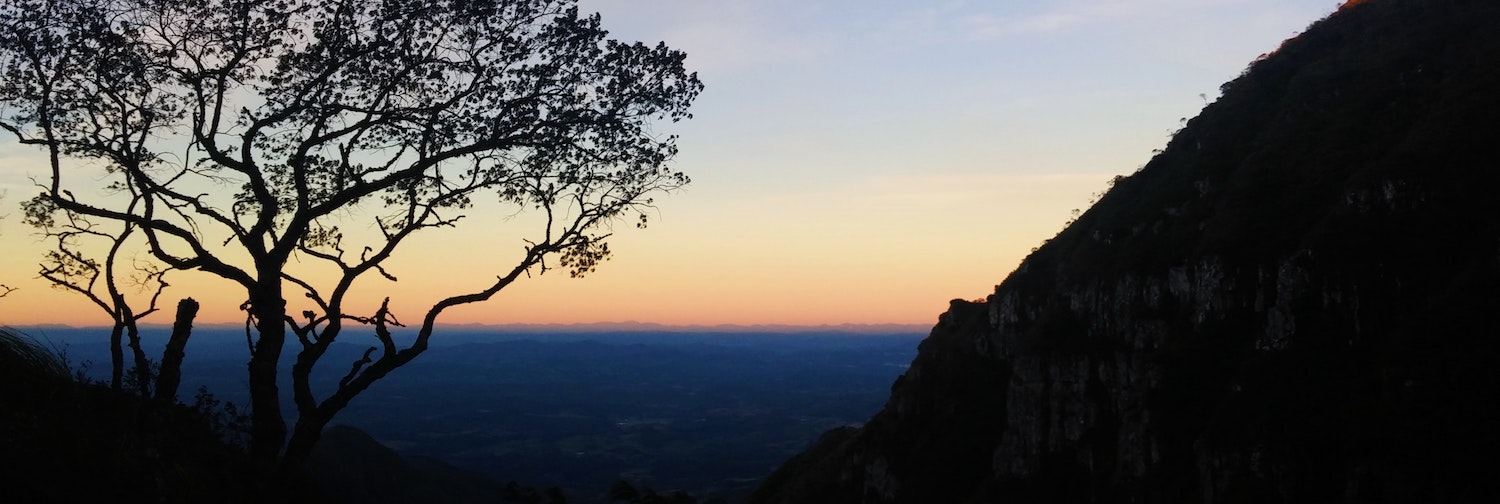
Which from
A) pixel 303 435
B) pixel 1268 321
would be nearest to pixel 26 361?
pixel 303 435

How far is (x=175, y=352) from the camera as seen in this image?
45.6 feet

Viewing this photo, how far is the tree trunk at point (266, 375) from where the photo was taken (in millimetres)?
13891

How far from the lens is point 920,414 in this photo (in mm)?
98875

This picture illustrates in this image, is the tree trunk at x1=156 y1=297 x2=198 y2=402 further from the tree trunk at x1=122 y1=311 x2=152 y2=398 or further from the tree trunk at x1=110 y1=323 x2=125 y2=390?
the tree trunk at x1=110 y1=323 x2=125 y2=390

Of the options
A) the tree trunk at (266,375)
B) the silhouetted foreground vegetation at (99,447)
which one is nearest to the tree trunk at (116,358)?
the silhouetted foreground vegetation at (99,447)

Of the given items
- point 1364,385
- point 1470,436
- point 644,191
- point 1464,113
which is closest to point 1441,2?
point 1464,113

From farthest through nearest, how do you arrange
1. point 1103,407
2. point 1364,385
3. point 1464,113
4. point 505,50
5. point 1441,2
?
point 1441,2, point 1103,407, point 1464,113, point 1364,385, point 505,50

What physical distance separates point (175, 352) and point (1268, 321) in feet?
246

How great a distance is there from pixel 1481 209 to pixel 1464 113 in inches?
418

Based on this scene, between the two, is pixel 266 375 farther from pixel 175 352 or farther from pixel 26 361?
pixel 26 361

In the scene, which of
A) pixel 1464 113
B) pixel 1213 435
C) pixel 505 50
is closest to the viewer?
pixel 505 50

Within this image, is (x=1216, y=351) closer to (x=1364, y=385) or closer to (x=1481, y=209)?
(x=1364, y=385)

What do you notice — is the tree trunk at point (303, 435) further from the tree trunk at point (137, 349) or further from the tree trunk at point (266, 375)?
the tree trunk at point (137, 349)

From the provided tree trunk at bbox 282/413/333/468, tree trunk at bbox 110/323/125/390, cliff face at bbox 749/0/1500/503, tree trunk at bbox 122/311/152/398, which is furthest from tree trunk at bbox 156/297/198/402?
cliff face at bbox 749/0/1500/503
